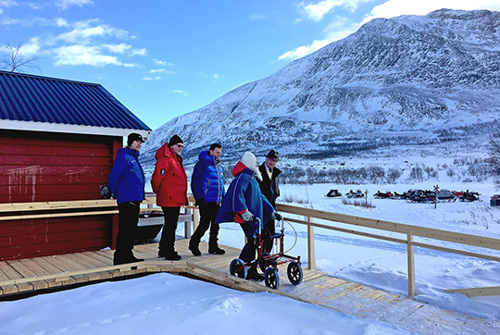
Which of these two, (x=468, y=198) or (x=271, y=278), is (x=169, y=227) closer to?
(x=271, y=278)

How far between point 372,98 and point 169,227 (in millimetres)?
121491

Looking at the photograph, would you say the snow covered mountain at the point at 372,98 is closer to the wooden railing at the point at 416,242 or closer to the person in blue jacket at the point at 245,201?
the wooden railing at the point at 416,242

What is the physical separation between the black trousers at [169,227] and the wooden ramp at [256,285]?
267 mm

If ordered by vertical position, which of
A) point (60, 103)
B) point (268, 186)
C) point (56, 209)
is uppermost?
point (60, 103)

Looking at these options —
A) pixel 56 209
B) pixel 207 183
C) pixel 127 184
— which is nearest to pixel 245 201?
pixel 207 183

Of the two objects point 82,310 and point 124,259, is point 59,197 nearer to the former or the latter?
point 124,259

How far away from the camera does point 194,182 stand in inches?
206

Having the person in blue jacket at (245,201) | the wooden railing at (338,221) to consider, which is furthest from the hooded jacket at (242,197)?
the wooden railing at (338,221)

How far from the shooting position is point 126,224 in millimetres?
4574

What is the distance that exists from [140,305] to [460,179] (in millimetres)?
29006

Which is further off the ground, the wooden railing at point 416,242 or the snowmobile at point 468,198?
the wooden railing at point 416,242

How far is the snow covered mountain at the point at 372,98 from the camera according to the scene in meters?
81.4

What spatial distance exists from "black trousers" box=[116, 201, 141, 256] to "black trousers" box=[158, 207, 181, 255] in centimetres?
48

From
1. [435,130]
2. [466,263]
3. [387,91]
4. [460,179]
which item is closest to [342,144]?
[435,130]
